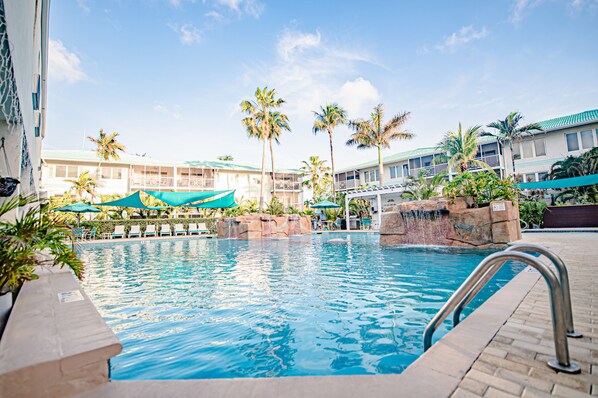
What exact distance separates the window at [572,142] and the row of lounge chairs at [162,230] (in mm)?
27372

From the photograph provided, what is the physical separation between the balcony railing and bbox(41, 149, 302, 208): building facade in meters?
5.65

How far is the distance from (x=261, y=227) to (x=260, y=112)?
11.0m

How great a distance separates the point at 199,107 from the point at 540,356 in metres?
22.8

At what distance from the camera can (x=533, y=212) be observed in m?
15.7

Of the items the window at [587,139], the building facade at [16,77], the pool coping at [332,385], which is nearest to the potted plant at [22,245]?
the building facade at [16,77]

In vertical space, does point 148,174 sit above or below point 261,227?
above

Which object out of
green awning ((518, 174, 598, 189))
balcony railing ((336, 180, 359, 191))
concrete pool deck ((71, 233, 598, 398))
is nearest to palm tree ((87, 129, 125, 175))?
balcony railing ((336, 180, 359, 191))

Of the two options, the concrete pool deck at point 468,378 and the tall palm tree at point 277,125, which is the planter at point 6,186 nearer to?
the concrete pool deck at point 468,378

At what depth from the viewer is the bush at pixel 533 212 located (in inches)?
611

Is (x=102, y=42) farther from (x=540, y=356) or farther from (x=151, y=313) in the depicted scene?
(x=540, y=356)

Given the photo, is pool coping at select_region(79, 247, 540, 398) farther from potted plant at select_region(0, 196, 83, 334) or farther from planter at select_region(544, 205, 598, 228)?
planter at select_region(544, 205, 598, 228)

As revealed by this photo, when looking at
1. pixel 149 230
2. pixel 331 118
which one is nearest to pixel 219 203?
pixel 149 230

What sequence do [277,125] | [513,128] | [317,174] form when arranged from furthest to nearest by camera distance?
[317,174] → [277,125] → [513,128]

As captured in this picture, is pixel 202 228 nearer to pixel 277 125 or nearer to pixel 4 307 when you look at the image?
pixel 277 125
